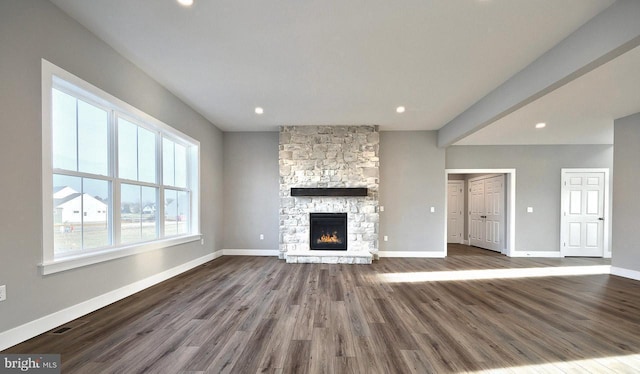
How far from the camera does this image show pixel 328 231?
6.02m

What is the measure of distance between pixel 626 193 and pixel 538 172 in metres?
1.97

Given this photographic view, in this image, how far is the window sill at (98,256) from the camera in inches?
94.2

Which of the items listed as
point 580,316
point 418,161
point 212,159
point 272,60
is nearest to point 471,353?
point 580,316

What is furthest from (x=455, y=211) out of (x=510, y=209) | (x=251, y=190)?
(x=251, y=190)

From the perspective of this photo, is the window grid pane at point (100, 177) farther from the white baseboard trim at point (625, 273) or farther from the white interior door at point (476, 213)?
the white interior door at point (476, 213)

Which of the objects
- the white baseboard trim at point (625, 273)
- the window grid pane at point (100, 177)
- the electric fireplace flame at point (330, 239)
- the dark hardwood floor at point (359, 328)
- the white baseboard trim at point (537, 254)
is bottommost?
the white baseboard trim at point (537, 254)

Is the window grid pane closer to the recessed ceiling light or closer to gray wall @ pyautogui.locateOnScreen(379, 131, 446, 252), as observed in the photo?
the recessed ceiling light

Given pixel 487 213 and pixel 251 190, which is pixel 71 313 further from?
pixel 487 213

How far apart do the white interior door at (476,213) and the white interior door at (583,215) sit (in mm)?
→ 1745

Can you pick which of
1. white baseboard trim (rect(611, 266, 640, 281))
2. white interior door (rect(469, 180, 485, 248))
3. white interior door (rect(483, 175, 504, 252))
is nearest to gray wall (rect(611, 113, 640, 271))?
white baseboard trim (rect(611, 266, 640, 281))

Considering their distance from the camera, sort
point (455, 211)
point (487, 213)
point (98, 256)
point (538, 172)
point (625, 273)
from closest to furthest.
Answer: point (98, 256) < point (625, 273) < point (538, 172) < point (487, 213) < point (455, 211)

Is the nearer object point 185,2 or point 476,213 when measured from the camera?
point 185,2

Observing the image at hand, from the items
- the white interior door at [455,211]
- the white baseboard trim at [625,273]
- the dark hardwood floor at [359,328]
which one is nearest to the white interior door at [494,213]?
the white interior door at [455,211]

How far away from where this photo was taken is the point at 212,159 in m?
5.96
